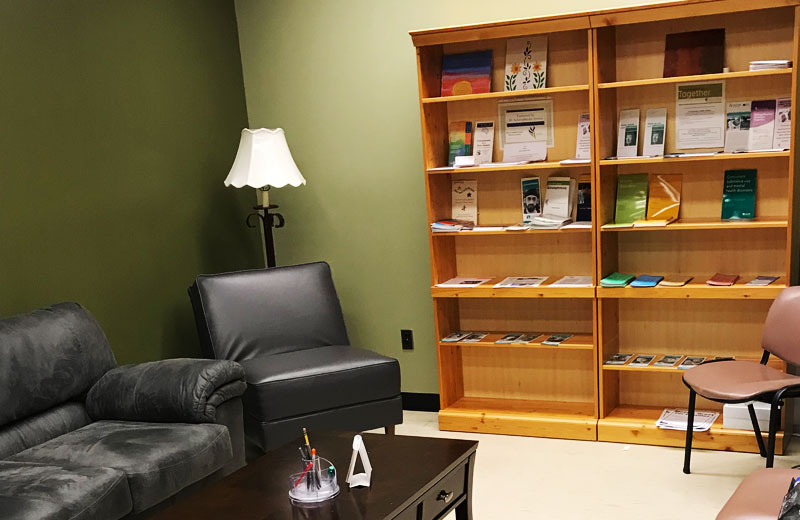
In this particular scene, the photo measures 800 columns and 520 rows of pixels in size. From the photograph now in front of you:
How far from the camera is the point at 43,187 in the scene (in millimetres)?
3316

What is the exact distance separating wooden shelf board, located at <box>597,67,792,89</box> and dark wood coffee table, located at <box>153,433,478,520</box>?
1.81m

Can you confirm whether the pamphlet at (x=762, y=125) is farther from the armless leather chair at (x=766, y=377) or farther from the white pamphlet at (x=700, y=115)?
the armless leather chair at (x=766, y=377)

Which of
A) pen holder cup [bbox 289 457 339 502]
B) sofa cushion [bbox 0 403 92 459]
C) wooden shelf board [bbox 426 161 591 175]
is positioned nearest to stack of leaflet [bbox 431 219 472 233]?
wooden shelf board [bbox 426 161 591 175]

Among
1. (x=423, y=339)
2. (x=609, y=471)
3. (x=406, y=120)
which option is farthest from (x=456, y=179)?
(x=609, y=471)

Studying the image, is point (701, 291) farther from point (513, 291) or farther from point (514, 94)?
point (514, 94)

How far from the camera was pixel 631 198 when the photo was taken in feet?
12.4

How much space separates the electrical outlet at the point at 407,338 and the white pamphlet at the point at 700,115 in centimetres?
167

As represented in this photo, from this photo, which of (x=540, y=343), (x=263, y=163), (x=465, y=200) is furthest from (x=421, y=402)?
(x=263, y=163)

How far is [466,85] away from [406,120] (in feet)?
1.40

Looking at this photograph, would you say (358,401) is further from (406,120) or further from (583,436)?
(406,120)

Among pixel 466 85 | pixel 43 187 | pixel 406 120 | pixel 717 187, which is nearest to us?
pixel 43 187

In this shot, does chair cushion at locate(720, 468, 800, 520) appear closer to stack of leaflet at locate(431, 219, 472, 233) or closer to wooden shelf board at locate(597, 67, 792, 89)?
wooden shelf board at locate(597, 67, 792, 89)

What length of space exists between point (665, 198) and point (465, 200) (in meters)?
0.97

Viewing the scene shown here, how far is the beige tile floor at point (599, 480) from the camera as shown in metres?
3.01
